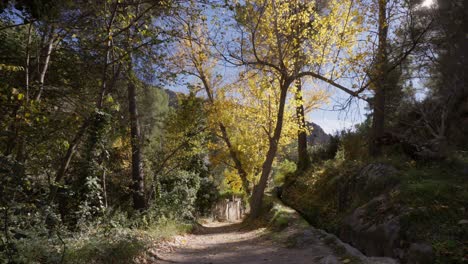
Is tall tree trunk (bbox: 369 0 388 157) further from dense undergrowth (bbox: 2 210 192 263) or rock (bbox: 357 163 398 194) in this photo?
dense undergrowth (bbox: 2 210 192 263)

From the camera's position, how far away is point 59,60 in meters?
8.09

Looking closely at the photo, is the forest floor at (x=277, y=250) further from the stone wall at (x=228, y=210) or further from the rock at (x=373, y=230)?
the stone wall at (x=228, y=210)

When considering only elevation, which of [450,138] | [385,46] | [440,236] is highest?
[385,46]

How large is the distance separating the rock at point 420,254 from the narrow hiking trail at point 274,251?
30 cm

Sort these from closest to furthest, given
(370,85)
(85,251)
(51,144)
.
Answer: (85,251) → (51,144) → (370,85)

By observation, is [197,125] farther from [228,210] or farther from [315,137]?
[228,210]

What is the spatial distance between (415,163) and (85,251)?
23.4ft

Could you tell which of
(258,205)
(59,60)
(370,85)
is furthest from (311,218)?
(59,60)

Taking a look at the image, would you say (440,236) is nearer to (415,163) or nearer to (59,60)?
(415,163)

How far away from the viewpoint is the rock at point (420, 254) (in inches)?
166

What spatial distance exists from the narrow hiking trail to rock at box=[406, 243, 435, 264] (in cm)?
30

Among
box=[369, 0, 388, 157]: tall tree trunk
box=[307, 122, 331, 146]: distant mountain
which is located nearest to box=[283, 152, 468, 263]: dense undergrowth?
box=[369, 0, 388, 157]: tall tree trunk

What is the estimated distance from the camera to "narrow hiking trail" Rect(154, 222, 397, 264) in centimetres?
541

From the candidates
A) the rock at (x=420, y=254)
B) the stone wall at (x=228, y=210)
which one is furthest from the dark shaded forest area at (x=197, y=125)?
the stone wall at (x=228, y=210)
